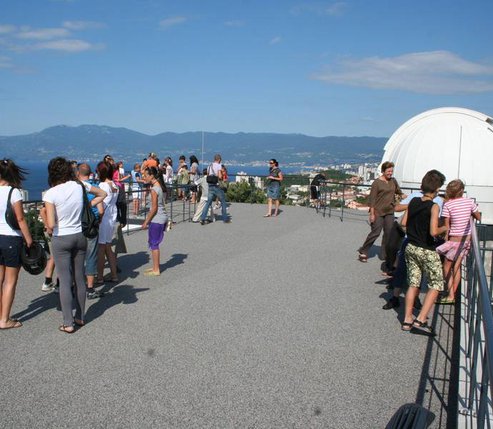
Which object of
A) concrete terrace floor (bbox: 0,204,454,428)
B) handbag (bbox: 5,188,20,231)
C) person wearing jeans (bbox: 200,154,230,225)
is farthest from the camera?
person wearing jeans (bbox: 200,154,230,225)

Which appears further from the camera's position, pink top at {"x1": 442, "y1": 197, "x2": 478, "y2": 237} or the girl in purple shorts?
the girl in purple shorts

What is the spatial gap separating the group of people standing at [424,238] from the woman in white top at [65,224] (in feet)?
12.8

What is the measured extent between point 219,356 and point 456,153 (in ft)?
63.4

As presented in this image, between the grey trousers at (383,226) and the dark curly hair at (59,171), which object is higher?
the dark curly hair at (59,171)

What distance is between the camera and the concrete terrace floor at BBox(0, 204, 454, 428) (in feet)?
13.8

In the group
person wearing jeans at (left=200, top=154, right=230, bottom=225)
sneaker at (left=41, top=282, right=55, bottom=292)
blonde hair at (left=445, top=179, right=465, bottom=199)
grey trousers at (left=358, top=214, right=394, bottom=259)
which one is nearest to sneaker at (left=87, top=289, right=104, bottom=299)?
sneaker at (left=41, top=282, right=55, bottom=292)

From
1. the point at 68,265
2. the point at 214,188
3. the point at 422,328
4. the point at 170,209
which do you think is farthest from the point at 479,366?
the point at 170,209

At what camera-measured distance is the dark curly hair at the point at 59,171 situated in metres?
5.77

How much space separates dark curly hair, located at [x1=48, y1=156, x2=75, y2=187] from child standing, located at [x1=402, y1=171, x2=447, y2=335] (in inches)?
159

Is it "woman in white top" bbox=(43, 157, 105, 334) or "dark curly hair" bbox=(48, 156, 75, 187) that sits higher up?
"dark curly hair" bbox=(48, 156, 75, 187)

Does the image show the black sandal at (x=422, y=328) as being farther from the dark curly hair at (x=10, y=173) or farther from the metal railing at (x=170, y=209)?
the metal railing at (x=170, y=209)

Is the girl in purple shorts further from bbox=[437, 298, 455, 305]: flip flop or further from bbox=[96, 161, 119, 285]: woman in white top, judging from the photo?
bbox=[437, 298, 455, 305]: flip flop

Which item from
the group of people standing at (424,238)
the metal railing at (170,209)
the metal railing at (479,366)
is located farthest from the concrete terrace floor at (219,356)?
the metal railing at (170,209)

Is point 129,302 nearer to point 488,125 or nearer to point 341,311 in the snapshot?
point 341,311
